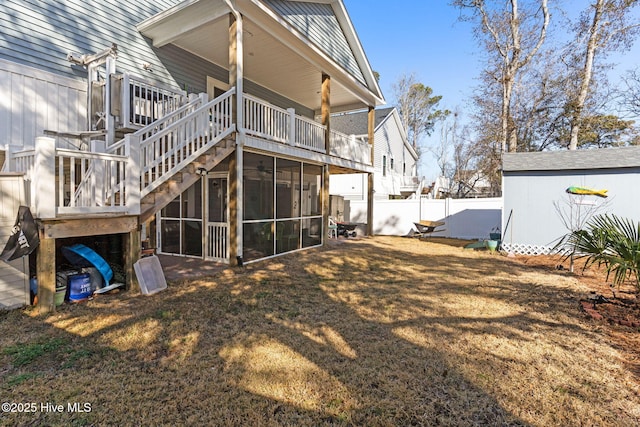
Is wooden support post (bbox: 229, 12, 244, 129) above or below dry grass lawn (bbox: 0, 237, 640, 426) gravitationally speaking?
above

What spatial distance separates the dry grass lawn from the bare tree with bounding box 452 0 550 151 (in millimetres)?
13649

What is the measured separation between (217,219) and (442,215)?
1077 centimetres

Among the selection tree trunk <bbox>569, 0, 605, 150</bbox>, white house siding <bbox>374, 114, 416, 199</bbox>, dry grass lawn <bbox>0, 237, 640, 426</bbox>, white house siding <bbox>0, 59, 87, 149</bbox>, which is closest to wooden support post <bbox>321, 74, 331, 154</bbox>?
dry grass lawn <bbox>0, 237, 640, 426</bbox>

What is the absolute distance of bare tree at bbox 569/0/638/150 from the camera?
13.7 meters

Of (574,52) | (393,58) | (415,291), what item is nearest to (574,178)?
(415,291)

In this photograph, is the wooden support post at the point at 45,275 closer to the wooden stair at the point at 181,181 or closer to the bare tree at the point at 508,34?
the wooden stair at the point at 181,181

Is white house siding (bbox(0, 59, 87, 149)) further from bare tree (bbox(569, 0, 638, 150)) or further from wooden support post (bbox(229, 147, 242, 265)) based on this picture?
bare tree (bbox(569, 0, 638, 150))

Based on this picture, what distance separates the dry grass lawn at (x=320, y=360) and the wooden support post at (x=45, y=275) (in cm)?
23

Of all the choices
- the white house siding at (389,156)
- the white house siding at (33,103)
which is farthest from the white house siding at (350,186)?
the white house siding at (33,103)

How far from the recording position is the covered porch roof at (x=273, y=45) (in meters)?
6.91

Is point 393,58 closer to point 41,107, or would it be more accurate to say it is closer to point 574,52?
point 574,52

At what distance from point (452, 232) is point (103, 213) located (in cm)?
1371

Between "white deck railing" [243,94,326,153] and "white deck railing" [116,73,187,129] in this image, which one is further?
"white deck railing" [243,94,326,153]

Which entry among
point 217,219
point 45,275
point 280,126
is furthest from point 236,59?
point 45,275
